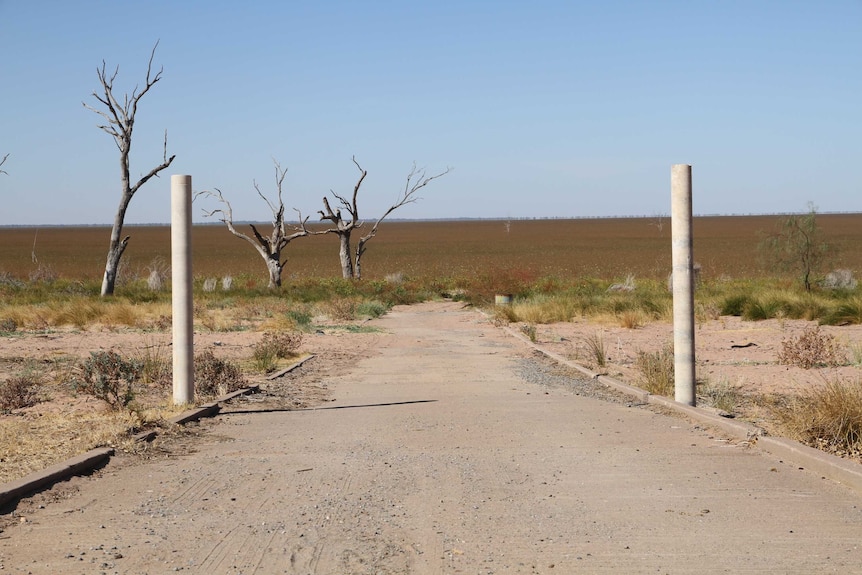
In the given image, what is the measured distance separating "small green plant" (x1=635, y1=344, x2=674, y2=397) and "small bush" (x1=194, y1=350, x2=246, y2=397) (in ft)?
18.5

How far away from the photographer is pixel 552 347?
21.7 meters

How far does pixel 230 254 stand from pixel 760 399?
10114 cm

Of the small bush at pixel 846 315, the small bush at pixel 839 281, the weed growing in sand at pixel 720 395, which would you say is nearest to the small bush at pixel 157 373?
the weed growing in sand at pixel 720 395

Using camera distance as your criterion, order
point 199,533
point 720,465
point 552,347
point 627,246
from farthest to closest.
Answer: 1. point 627,246
2. point 552,347
3. point 720,465
4. point 199,533

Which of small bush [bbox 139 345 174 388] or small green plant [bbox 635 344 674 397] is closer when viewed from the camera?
small green plant [bbox 635 344 674 397]

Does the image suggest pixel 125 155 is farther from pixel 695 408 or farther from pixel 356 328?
pixel 695 408

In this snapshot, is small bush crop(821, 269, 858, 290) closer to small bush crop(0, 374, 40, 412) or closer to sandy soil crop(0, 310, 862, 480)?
sandy soil crop(0, 310, 862, 480)

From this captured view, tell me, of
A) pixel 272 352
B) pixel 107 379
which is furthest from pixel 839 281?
pixel 107 379

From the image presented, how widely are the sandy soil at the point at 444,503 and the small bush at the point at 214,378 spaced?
179 cm

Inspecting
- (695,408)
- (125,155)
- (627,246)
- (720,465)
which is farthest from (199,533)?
(627,246)

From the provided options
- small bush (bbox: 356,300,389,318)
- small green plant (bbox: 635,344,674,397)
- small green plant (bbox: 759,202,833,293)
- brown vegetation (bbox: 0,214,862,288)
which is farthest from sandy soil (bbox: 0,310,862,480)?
brown vegetation (bbox: 0,214,862,288)

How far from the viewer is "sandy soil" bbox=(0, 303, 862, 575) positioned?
18.5 ft

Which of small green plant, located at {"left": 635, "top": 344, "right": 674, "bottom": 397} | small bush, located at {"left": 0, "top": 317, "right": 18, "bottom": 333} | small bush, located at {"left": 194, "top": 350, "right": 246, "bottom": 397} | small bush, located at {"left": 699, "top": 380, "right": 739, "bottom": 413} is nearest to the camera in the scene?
small bush, located at {"left": 699, "top": 380, "right": 739, "bottom": 413}

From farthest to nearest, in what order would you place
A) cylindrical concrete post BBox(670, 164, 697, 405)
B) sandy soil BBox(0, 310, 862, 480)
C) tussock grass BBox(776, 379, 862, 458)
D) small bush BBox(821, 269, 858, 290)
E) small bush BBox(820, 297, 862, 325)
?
small bush BBox(821, 269, 858, 290) → small bush BBox(820, 297, 862, 325) → sandy soil BBox(0, 310, 862, 480) → cylindrical concrete post BBox(670, 164, 697, 405) → tussock grass BBox(776, 379, 862, 458)
